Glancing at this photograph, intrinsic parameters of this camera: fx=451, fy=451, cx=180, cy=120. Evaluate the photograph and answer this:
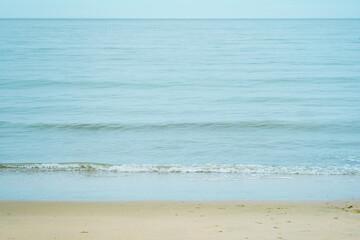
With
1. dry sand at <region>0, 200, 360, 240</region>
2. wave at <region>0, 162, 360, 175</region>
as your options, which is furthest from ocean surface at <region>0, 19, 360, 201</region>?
dry sand at <region>0, 200, 360, 240</region>

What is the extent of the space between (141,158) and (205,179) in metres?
2.65

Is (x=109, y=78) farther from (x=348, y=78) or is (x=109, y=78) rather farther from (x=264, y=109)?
(x=348, y=78)

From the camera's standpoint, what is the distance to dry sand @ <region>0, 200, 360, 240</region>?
6637 millimetres

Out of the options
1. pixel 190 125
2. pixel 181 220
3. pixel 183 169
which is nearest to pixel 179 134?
pixel 190 125

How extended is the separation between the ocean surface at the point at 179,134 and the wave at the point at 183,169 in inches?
1.1

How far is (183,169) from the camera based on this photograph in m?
11.9

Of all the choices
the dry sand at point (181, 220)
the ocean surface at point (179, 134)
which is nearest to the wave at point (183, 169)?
the ocean surface at point (179, 134)

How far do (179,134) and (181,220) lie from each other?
8637 millimetres

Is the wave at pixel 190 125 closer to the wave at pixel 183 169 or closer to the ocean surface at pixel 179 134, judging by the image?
the ocean surface at pixel 179 134

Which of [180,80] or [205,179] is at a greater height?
[180,80]

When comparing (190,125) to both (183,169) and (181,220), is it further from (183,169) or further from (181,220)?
(181,220)

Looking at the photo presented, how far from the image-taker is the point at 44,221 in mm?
7473

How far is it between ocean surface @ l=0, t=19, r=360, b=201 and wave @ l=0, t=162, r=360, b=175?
0.09 ft

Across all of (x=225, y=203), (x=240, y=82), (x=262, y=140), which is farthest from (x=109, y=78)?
(x=225, y=203)
